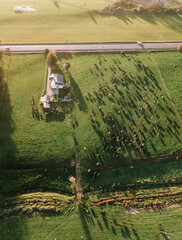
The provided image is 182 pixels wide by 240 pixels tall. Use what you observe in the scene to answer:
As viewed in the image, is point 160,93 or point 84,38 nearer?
point 160,93

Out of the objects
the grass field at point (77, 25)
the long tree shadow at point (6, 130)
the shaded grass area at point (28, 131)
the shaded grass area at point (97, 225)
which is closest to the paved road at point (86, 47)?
the grass field at point (77, 25)

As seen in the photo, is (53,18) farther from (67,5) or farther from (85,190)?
(85,190)

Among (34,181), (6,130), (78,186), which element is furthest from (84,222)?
(6,130)

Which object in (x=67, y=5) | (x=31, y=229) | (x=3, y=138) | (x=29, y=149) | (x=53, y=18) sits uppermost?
(x=67, y=5)

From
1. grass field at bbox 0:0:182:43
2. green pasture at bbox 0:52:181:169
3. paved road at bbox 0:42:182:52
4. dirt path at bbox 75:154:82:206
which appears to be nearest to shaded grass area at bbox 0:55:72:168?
green pasture at bbox 0:52:181:169

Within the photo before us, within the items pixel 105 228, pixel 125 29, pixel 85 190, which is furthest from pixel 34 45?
pixel 105 228

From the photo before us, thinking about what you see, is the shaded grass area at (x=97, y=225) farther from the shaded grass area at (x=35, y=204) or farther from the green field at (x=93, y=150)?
the shaded grass area at (x=35, y=204)

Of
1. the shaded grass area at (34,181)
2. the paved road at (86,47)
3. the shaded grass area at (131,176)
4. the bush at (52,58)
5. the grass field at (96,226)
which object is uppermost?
the paved road at (86,47)
